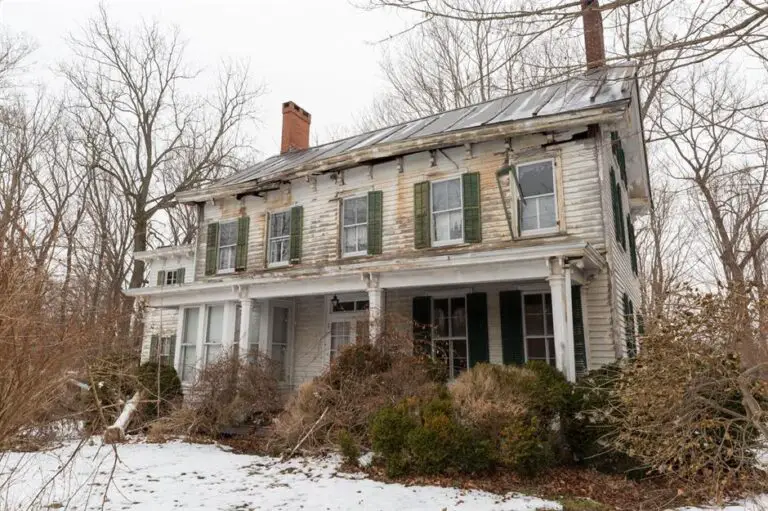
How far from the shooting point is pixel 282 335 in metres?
13.6

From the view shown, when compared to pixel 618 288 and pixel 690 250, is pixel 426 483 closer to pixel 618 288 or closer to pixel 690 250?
pixel 618 288

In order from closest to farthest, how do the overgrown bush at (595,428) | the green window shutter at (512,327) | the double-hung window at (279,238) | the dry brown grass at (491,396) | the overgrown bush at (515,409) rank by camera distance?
the overgrown bush at (515,409) < the dry brown grass at (491,396) < the overgrown bush at (595,428) < the green window shutter at (512,327) < the double-hung window at (279,238)

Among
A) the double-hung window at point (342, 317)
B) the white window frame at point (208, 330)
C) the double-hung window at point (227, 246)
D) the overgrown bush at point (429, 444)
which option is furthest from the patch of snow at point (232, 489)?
the double-hung window at point (227, 246)

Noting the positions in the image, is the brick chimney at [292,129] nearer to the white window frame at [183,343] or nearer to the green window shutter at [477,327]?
the white window frame at [183,343]

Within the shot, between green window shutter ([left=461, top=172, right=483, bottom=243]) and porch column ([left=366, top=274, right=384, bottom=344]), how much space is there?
222 cm

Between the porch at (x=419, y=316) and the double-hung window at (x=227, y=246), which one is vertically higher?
the double-hung window at (x=227, y=246)

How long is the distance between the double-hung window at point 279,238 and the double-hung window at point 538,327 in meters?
6.48

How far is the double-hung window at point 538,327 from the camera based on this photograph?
10.2 m

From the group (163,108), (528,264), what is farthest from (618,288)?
(163,108)

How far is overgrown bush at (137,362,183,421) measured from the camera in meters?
11.0

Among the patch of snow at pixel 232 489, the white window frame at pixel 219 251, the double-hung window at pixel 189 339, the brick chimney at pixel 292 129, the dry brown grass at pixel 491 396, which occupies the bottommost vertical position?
the patch of snow at pixel 232 489

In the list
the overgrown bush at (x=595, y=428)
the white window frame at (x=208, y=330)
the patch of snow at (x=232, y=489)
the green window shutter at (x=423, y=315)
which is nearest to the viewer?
the patch of snow at (x=232, y=489)

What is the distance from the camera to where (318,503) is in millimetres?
5652

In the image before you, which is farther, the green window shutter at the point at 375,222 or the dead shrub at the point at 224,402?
the green window shutter at the point at 375,222
